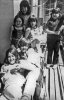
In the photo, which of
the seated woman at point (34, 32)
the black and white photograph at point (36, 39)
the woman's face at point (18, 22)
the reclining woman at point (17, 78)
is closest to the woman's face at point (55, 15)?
the black and white photograph at point (36, 39)

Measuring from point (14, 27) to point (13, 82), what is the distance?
26.1 inches

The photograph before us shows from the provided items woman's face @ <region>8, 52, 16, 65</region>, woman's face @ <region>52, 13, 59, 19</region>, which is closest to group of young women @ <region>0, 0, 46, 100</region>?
woman's face @ <region>8, 52, 16, 65</region>

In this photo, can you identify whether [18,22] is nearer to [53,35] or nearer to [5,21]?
[5,21]

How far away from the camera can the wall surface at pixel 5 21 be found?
5.71 feet

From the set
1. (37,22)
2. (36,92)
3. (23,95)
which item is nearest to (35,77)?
(36,92)

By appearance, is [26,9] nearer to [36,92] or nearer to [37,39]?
[37,39]

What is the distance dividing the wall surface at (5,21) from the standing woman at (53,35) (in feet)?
1.17

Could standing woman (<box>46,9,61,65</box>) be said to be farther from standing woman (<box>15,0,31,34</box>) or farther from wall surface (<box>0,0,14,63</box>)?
wall surface (<box>0,0,14,63</box>)

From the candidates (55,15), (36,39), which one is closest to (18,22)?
(36,39)

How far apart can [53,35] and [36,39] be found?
16 centimetres

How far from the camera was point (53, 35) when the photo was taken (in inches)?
71.6

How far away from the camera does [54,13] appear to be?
68.4 inches

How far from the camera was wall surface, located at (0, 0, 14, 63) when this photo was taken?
5.71 ft

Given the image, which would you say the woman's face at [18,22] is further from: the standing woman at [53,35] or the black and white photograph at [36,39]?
the standing woman at [53,35]
